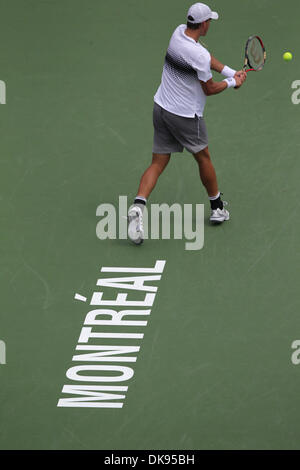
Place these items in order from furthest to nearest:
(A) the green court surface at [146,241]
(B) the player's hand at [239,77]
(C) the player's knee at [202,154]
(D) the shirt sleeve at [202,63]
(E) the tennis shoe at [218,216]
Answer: (E) the tennis shoe at [218,216] → (C) the player's knee at [202,154] → (B) the player's hand at [239,77] → (D) the shirt sleeve at [202,63] → (A) the green court surface at [146,241]

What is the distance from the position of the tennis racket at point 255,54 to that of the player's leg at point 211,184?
0.90 meters

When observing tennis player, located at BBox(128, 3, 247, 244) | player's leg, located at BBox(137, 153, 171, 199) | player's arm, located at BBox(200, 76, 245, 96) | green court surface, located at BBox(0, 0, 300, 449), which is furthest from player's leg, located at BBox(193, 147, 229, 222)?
player's arm, located at BBox(200, 76, 245, 96)

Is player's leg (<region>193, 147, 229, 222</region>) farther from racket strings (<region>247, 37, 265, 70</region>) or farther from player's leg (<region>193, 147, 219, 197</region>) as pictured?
racket strings (<region>247, 37, 265, 70</region>)

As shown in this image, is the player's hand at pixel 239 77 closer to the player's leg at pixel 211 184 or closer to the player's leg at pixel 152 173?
the player's leg at pixel 211 184

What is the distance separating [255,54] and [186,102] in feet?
3.51

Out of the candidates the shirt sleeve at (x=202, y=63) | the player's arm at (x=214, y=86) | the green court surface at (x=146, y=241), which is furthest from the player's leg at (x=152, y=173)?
the shirt sleeve at (x=202, y=63)

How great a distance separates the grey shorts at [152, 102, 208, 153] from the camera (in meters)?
9.29

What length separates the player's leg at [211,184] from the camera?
31.0ft

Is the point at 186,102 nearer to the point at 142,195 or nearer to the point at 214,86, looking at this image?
the point at 214,86

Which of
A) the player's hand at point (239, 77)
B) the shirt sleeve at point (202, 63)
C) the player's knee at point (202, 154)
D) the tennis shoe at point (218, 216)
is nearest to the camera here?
the shirt sleeve at point (202, 63)

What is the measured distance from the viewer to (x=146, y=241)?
953 centimetres

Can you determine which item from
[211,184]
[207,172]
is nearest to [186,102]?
[207,172]

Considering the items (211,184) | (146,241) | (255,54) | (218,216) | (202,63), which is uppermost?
(255,54)

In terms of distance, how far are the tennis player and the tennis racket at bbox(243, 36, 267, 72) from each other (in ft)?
1.38
